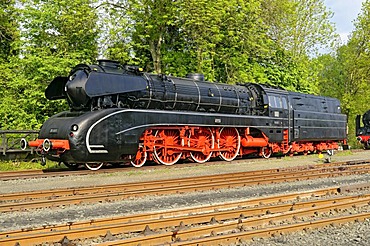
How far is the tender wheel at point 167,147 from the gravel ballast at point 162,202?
983 millimetres

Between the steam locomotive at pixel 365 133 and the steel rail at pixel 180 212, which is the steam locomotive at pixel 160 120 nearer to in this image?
the steel rail at pixel 180 212

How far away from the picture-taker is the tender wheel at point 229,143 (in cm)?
1612

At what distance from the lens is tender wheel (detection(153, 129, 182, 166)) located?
13773 mm

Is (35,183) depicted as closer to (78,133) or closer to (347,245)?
(78,133)

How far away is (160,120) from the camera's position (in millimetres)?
13234

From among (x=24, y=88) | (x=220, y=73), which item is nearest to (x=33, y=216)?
(x=24, y=88)

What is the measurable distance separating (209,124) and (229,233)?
956 cm

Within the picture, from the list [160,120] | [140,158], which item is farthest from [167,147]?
[160,120]

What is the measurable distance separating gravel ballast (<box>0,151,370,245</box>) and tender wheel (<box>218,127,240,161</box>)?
245cm

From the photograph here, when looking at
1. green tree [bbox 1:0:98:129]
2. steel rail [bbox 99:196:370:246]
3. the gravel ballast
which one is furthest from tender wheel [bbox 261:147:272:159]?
steel rail [bbox 99:196:370:246]

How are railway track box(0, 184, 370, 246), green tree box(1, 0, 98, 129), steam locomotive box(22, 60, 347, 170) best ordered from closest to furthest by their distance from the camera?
1. railway track box(0, 184, 370, 246)
2. steam locomotive box(22, 60, 347, 170)
3. green tree box(1, 0, 98, 129)

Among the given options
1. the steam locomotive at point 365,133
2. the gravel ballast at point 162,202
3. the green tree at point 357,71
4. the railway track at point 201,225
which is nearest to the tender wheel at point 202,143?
the gravel ballast at point 162,202

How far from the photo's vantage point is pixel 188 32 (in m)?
22.4

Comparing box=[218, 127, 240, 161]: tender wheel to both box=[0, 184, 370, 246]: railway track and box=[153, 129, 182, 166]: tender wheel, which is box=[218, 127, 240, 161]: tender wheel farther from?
Result: box=[0, 184, 370, 246]: railway track
